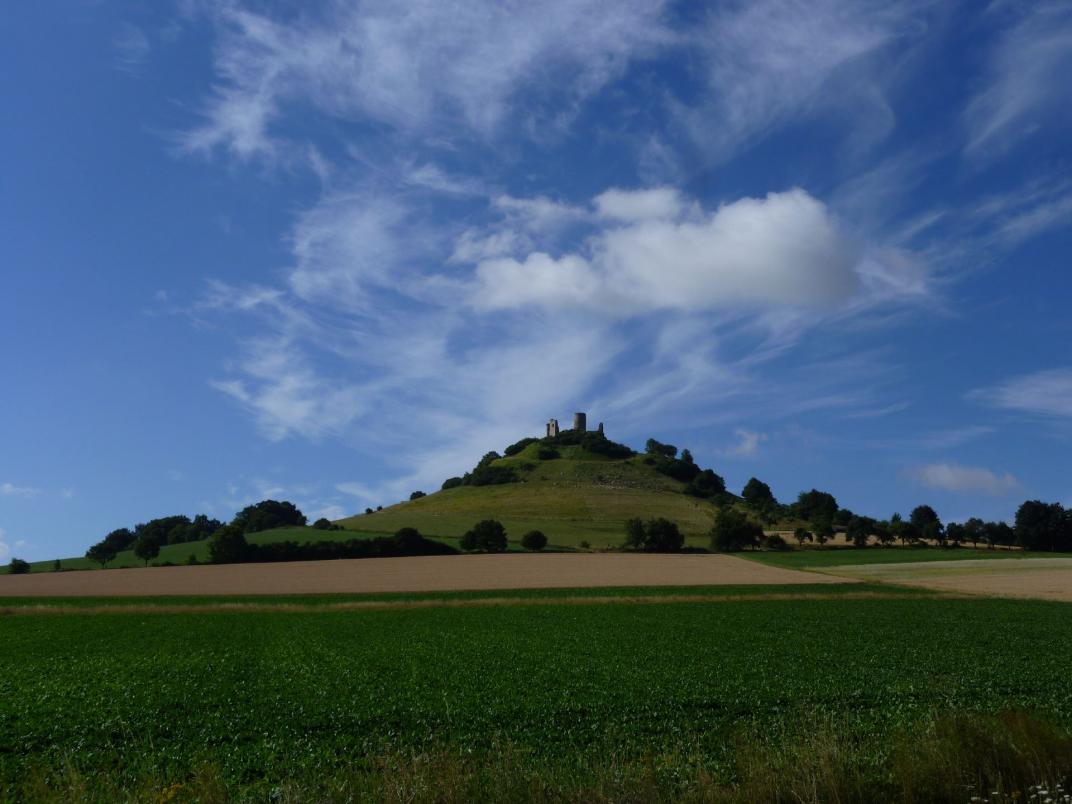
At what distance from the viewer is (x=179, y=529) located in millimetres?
149125

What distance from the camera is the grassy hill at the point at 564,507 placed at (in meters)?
125

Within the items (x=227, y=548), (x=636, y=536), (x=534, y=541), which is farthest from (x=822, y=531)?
(x=227, y=548)

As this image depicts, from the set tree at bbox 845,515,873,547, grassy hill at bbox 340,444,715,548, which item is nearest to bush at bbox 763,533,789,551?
grassy hill at bbox 340,444,715,548

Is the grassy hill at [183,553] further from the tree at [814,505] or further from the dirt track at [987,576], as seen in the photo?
the tree at [814,505]

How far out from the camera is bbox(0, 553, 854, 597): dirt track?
69.1 meters

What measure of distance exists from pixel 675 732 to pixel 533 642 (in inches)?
679

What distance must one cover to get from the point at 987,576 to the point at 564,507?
261 feet

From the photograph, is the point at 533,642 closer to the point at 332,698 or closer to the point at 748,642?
the point at 748,642

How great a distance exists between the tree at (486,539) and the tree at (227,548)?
29946mm

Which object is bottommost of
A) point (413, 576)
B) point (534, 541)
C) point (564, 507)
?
point (413, 576)

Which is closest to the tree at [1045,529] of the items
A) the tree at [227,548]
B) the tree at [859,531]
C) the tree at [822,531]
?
the tree at [859,531]

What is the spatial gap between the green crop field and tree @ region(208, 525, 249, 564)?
64826 millimetres

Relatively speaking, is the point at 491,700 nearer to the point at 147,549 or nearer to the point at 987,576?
the point at 987,576

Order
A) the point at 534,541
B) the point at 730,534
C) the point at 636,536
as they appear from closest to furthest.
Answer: the point at 534,541
the point at 636,536
the point at 730,534
